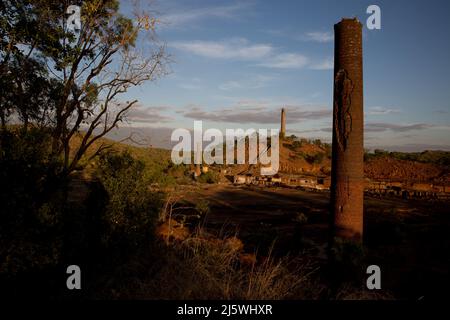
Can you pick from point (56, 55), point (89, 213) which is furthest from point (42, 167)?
point (56, 55)

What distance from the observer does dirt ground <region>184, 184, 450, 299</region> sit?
891cm

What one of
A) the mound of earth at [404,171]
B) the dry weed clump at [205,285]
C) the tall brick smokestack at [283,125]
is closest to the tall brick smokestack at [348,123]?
the dry weed clump at [205,285]

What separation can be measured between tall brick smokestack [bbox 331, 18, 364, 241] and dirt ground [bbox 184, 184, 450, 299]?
1.46 metres

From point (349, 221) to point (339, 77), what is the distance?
11.6 ft

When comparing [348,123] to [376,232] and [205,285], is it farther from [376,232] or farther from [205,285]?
[376,232]

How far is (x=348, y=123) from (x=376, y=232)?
7020 mm

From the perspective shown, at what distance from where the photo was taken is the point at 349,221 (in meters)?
8.91

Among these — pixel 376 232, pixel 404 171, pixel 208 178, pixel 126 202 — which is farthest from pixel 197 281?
pixel 404 171

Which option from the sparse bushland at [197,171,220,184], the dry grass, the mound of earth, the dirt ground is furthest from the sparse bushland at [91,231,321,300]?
the mound of earth

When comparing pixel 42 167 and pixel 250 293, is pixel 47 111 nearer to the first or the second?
pixel 42 167

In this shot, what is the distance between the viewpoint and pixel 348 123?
866 centimetres

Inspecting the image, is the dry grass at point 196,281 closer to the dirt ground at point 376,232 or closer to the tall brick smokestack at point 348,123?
the dirt ground at point 376,232

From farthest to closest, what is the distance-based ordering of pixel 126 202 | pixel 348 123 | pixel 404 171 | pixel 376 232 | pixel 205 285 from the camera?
pixel 404 171, pixel 376 232, pixel 348 123, pixel 126 202, pixel 205 285

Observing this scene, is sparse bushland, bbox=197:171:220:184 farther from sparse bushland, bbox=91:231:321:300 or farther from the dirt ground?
sparse bushland, bbox=91:231:321:300
